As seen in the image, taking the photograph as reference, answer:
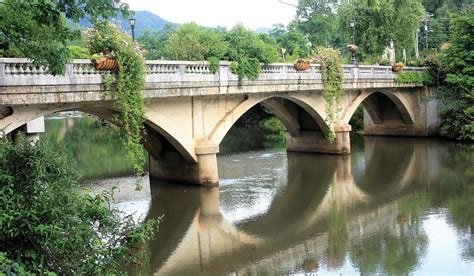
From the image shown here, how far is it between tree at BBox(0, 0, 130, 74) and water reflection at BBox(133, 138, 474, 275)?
556 cm

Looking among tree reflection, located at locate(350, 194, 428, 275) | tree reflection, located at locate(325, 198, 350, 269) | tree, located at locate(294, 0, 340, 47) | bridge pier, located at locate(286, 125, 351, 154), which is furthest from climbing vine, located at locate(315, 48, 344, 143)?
tree, located at locate(294, 0, 340, 47)

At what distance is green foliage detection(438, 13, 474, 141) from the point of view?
29.3 m

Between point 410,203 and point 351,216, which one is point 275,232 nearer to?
point 351,216

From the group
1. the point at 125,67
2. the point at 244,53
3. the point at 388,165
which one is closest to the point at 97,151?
the point at 244,53

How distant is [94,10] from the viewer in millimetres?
7238

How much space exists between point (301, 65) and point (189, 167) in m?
6.19

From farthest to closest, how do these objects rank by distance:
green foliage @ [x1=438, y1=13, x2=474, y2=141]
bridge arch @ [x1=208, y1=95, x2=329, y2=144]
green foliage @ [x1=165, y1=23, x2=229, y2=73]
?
green foliage @ [x1=438, y1=13, x2=474, y2=141] → bridge arch @ [x1=208, y1=95, x2=329, y2=144] → green foliage @ [x1=165, y1=23, x2=229, y2=73]

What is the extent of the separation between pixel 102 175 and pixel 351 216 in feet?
38.2

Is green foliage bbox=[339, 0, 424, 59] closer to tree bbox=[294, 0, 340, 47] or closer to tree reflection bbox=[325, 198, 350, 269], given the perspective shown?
tree reflection bbox=[325, 198, 350, 269]

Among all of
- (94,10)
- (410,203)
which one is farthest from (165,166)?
(94,10)

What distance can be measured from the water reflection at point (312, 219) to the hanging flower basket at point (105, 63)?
4.42 m

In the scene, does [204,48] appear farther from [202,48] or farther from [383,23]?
[383,23]

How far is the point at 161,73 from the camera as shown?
54.0ft

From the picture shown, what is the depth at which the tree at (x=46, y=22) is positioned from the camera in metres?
7.00
